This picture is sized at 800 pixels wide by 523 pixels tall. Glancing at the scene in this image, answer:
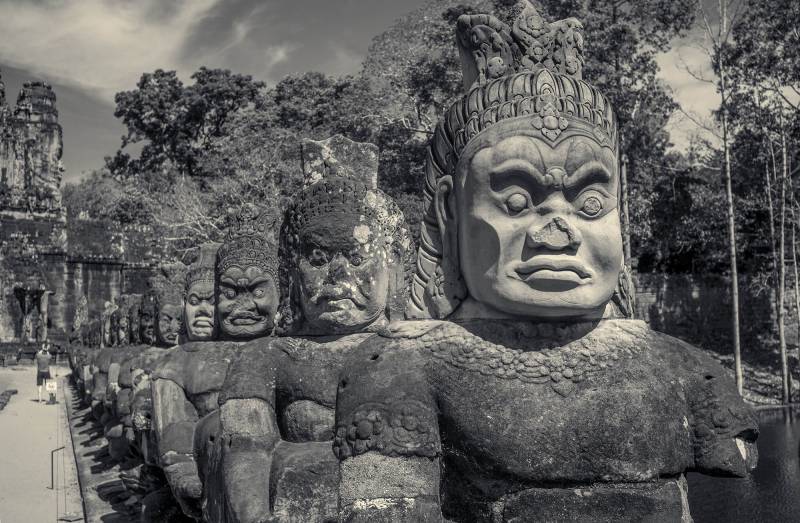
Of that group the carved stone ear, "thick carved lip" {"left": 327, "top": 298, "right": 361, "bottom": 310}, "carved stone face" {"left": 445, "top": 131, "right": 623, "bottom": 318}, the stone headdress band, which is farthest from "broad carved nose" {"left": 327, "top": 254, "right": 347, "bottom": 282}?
"carved stone face" {"left": 445, "top": 131, "right": 623, "bottom": 318}

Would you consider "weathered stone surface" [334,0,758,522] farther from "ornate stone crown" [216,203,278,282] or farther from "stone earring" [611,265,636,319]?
"ornate stone crown" [216,203,278,282]

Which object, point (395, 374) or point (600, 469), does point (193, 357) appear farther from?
point (600, 469)

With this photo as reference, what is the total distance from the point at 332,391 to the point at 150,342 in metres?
6.76

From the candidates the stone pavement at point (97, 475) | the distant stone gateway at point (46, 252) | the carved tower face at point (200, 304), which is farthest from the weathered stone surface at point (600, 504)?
the distant stone gateway at point (46, 252)

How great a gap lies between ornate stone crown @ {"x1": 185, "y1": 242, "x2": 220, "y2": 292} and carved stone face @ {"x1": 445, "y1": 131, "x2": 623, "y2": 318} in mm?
3993

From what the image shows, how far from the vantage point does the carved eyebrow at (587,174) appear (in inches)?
95.3

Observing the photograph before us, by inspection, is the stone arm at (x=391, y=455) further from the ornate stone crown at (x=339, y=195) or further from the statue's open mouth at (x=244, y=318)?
the statue's open mouth at (x=244, y=318)

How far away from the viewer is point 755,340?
23234 millimetres

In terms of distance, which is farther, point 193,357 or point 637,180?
point 637,180

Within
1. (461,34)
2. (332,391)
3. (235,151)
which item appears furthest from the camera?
(235,151)

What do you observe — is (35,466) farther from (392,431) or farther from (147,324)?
(392,431)

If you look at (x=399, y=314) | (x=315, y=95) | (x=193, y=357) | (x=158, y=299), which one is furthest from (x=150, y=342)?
(x=315, y=95)

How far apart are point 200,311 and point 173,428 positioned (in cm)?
98

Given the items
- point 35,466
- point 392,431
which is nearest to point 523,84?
point 392,431
